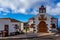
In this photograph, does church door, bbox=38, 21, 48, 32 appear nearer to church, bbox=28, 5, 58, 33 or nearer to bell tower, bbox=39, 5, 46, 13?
church, bbox=28, 5, 58, 33

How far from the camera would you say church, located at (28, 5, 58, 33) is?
40344 millimetres

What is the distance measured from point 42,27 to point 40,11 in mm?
3204

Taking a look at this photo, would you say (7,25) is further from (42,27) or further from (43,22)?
(42,27)

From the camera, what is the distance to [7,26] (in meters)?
33.9

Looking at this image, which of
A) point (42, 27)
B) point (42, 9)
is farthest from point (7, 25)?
point (42, 9)

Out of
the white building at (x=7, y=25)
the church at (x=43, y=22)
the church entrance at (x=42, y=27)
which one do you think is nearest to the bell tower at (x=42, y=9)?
the church at (x=43, y=22)

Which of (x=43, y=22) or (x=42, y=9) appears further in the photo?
(x=42, y=9)

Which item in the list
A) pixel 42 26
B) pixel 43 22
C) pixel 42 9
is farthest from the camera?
pixel 42 9

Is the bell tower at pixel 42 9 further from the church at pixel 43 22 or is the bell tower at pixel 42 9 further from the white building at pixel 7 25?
the white building at pixel 7 25

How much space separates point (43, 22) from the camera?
40.8 meters

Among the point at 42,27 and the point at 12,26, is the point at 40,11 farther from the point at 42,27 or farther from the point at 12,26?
the point at 12,26

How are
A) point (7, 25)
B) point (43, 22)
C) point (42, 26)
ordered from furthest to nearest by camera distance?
point (42, 26)
point (43, 22)
point (7, 25)

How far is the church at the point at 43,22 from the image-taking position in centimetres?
4034

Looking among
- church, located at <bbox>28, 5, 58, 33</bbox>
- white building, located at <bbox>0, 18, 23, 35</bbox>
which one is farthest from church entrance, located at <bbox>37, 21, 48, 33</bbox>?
white building, located at <bbox>0, 18, 23, 35</bbox>
